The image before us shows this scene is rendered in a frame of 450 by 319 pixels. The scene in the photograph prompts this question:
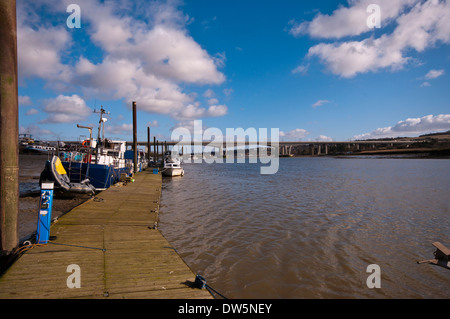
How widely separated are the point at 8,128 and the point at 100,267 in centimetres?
406

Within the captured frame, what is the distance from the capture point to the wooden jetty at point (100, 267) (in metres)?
4.53

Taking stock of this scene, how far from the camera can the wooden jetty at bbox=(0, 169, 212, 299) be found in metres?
4.53

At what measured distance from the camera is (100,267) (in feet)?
18.1

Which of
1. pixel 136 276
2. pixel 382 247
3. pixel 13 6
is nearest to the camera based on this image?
pixel 136 276

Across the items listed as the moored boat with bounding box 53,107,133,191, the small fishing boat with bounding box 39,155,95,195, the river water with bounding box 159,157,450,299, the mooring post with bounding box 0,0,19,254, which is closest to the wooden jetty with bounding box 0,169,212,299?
the mooring post with bounding box 0,0,19,254

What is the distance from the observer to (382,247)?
8891 mm

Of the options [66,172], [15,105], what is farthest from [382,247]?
[66,172]

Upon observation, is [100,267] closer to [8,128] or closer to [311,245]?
[8,128]

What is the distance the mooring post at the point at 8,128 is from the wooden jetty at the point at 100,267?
86 cm

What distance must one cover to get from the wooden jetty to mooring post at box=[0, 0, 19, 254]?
0.86 meters

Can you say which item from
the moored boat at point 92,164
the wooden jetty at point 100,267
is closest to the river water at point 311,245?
the wooden jetty at point 100,267

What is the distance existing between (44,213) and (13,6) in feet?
17.5

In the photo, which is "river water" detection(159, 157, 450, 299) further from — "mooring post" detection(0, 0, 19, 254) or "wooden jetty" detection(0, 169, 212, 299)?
"mooring post" detection(0, 0, 19, 254)
